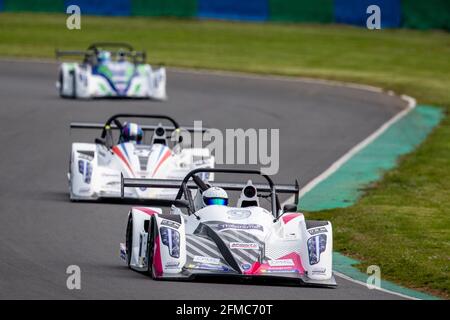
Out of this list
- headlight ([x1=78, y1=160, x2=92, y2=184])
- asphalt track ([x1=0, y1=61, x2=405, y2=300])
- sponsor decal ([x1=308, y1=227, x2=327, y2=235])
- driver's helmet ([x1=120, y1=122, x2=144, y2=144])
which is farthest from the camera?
driver's helmet ([x1=120, y1=122, x2=144, y2=144])

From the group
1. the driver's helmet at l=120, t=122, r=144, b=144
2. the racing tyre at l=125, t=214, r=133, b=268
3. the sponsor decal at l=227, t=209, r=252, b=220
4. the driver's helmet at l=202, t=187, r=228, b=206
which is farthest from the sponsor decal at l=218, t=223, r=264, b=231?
the driver's helmet at l=120, t=122, r=144, b=144

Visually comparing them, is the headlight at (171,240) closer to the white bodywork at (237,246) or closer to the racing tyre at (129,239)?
the white bodywork at (237,246)

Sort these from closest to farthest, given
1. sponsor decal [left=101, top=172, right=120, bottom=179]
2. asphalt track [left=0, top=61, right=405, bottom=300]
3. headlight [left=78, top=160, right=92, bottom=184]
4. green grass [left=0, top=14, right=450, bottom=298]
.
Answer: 1. asphalt track [left=0, top=61, right=405, bottom=300]
2. green grass [left=0, top=14, right=450, bottom=298]
3. headlight [left=78, top=160, right=92, bottom=184]
4. sponsor decal [left=101, top=172, right=120, bottom=179]

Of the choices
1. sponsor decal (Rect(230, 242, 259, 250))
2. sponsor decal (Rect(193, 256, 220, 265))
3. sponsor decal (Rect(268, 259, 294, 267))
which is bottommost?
sponsor decal (Rect(268, 259, 294, 267))

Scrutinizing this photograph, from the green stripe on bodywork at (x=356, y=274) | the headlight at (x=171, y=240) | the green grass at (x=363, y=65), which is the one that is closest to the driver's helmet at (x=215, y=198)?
the headlight at (x=171, y=240)

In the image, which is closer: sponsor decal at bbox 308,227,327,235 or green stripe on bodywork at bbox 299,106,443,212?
sponsor decal at bbox 308,227,327,235

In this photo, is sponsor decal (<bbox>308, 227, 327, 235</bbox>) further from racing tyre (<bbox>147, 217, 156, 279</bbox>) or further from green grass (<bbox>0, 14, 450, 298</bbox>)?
racing tyre (<bbox>147, 217, 156, 279</bbox>)

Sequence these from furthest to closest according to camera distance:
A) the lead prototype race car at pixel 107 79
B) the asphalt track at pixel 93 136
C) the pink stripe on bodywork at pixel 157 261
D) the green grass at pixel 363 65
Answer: the lead prototype race car at pixel 107 79
the green grass at pixel 363 65
the pink stripe on bodywork at pixel 157 261
the asphalt track at pixel 93 136

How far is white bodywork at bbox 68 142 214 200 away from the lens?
17422 millimetres

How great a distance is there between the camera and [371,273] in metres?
13.5

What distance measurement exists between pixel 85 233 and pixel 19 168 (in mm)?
5714

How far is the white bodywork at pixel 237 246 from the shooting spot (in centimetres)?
1214

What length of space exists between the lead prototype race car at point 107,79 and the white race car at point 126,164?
12.4 meters
